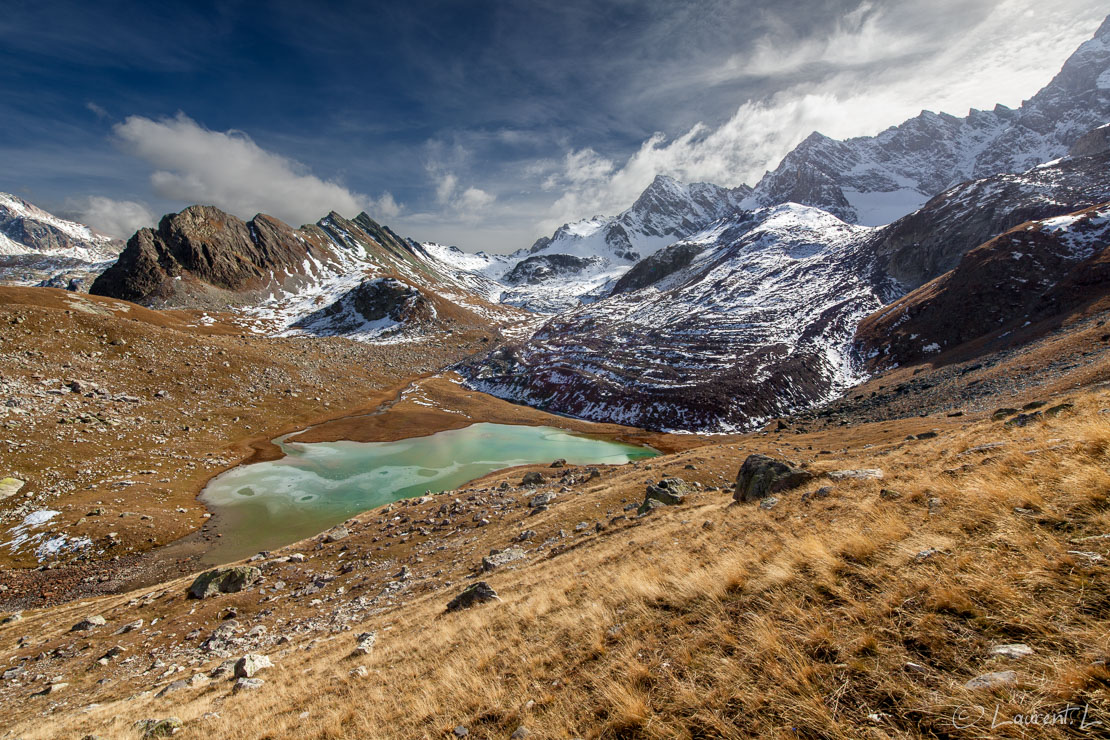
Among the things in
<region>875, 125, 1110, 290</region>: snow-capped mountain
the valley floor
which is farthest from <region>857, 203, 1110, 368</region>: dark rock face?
the valley floor

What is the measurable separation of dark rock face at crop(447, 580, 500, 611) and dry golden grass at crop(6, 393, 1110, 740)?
160 cm

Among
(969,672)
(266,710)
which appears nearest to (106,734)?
(266,710)

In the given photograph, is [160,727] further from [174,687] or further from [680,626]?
[680,626]

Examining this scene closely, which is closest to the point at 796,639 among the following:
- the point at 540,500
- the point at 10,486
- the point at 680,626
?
the point at 680,626

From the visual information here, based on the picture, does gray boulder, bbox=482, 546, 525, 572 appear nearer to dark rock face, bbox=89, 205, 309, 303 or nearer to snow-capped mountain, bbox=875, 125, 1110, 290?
snow-capped mountain, bbox=875, 125, 1110, 290

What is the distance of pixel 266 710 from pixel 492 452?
179ft

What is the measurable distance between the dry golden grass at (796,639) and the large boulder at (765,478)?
381 centimetres

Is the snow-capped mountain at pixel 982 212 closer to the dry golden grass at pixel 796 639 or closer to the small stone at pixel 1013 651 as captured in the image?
the dry golden grass at pixel 796 639

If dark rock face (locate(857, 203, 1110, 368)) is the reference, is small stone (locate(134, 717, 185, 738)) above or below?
below

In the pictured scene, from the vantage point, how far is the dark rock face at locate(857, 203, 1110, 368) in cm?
7238

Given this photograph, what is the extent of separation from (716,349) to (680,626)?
108 meters

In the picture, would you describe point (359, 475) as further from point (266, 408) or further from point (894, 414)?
point (894, 414)

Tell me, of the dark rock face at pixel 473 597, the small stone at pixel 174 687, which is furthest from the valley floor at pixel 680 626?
the dark rock face at pixel 473 597

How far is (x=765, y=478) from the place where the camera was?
1861 centimetres
